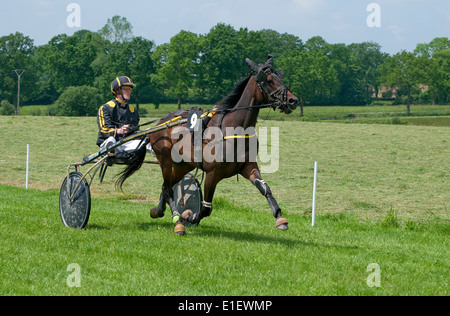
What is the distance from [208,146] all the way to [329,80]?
69262 mm

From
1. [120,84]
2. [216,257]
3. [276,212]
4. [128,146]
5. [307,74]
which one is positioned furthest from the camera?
[307,74]

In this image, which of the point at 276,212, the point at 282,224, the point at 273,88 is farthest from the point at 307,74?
the point at 282,224

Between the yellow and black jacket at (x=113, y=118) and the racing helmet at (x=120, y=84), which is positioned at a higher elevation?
the racing helmet at (x=120, y=84)

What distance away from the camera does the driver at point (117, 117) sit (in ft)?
27.0

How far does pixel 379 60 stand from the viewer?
112438mm

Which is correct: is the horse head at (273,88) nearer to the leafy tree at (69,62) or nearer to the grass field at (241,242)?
the grass field at (241,242)

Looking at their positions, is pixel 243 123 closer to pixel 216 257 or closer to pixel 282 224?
pixel 282 224

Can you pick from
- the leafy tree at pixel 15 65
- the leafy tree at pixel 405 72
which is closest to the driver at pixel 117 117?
the leafy tree at pixel 15 65

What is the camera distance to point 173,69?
51.3 meters

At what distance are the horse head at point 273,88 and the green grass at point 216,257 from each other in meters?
1.73

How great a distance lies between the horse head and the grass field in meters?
1.73

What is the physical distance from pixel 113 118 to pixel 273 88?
8.98 ft
